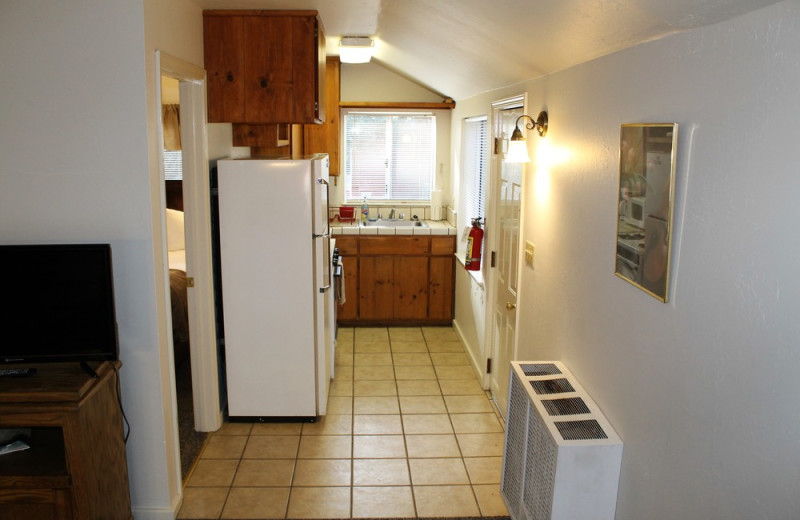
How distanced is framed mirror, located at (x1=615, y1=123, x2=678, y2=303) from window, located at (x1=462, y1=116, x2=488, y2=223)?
2.86 m

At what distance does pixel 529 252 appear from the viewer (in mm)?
3580

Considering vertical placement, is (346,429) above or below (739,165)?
below

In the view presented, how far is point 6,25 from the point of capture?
2.65 meters

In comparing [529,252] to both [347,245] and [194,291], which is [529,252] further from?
[347,245]

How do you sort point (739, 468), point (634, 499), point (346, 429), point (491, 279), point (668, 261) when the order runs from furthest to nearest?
point (491, 279) → point (346, 429) → point (634, 499) → point (668, 261) → point (739, 468)

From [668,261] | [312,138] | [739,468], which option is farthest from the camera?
[312,138]

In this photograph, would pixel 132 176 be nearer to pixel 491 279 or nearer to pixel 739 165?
pixel 739 165

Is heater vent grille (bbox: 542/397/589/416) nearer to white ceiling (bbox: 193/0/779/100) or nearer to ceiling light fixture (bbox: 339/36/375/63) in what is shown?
white ceiling (bbox: 193/0/779/100)

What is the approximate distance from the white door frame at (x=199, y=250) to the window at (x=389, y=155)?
3015 millimetres

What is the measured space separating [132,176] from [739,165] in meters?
2.30

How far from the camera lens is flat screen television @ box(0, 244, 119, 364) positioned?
100 inches

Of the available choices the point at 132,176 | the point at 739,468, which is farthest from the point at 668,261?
the point at 132,176

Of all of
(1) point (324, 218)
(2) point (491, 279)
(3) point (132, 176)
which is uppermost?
(3) point (132, 176)

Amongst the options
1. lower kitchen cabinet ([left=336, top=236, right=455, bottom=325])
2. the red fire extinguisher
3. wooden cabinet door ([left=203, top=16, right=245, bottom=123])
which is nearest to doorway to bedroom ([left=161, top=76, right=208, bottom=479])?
wooden cabinet door ([left=203, top=16, right=245, bottom=123])
